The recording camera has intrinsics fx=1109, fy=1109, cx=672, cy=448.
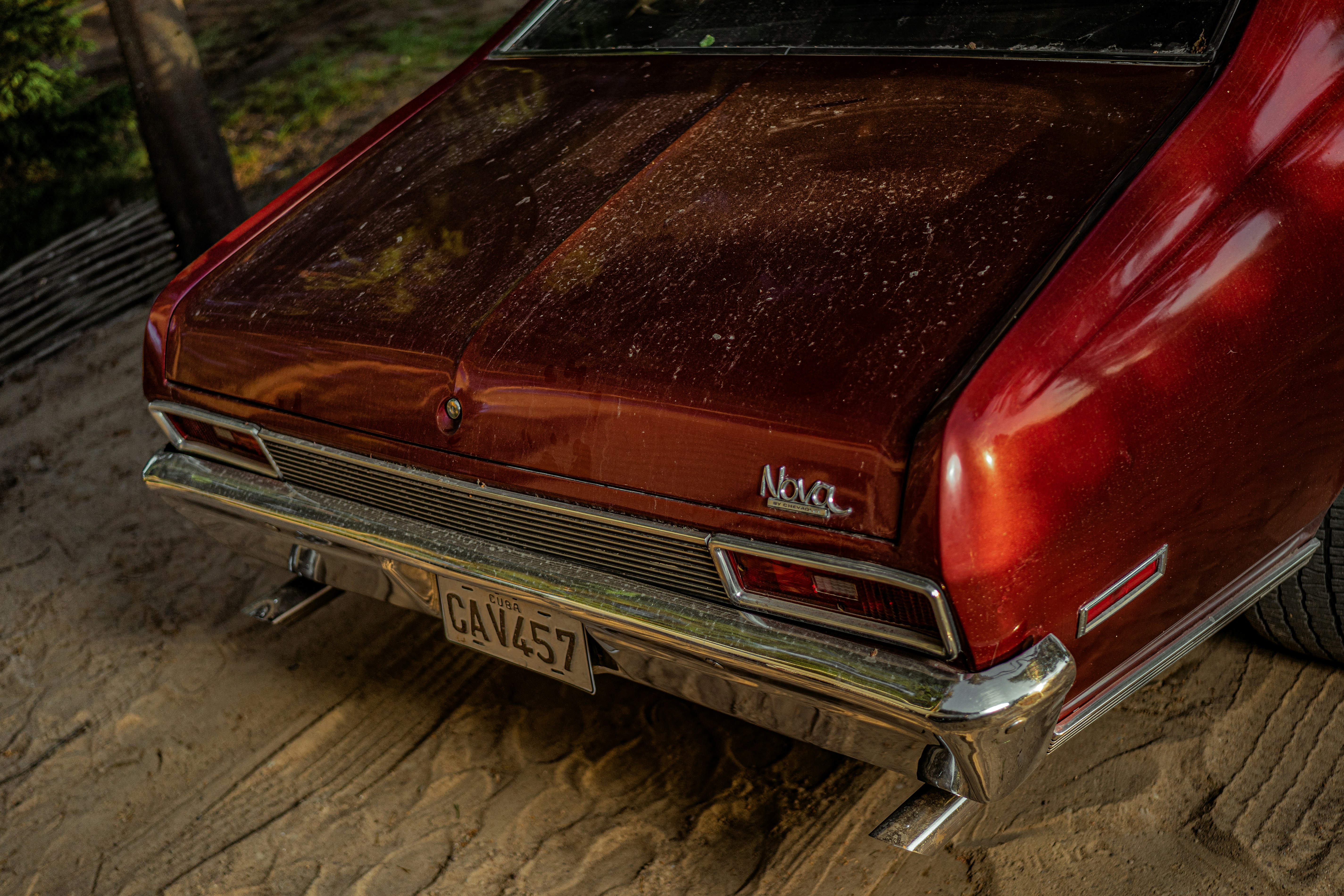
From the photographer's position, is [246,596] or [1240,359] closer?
[1240,359]

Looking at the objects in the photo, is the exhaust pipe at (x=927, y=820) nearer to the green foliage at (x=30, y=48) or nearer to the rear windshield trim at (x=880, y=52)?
the rear windshield trim at (x=880, y=52)

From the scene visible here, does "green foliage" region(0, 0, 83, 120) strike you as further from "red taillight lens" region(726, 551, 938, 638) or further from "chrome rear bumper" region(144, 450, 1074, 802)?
"red taillight lens" region(726, 551, 938, 638)

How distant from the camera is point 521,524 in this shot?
79.0 inches

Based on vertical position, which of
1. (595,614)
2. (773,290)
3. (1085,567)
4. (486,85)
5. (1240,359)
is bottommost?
(595,614)

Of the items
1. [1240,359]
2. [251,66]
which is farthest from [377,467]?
[251,66]

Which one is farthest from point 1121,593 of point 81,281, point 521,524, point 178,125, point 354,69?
point 354,69

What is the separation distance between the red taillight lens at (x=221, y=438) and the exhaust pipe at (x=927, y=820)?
1490 mm

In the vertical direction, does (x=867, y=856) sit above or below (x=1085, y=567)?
below

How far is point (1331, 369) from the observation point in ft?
6.01

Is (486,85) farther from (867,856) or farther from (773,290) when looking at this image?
(867,856)

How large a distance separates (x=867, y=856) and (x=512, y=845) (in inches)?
29.2

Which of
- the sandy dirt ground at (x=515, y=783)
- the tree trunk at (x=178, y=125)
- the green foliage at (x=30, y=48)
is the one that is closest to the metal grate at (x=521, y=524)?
the sandy dirt ground at (x=515, y=783)

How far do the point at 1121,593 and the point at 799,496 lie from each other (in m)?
0.52

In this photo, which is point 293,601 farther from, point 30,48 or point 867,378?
point 30,48
